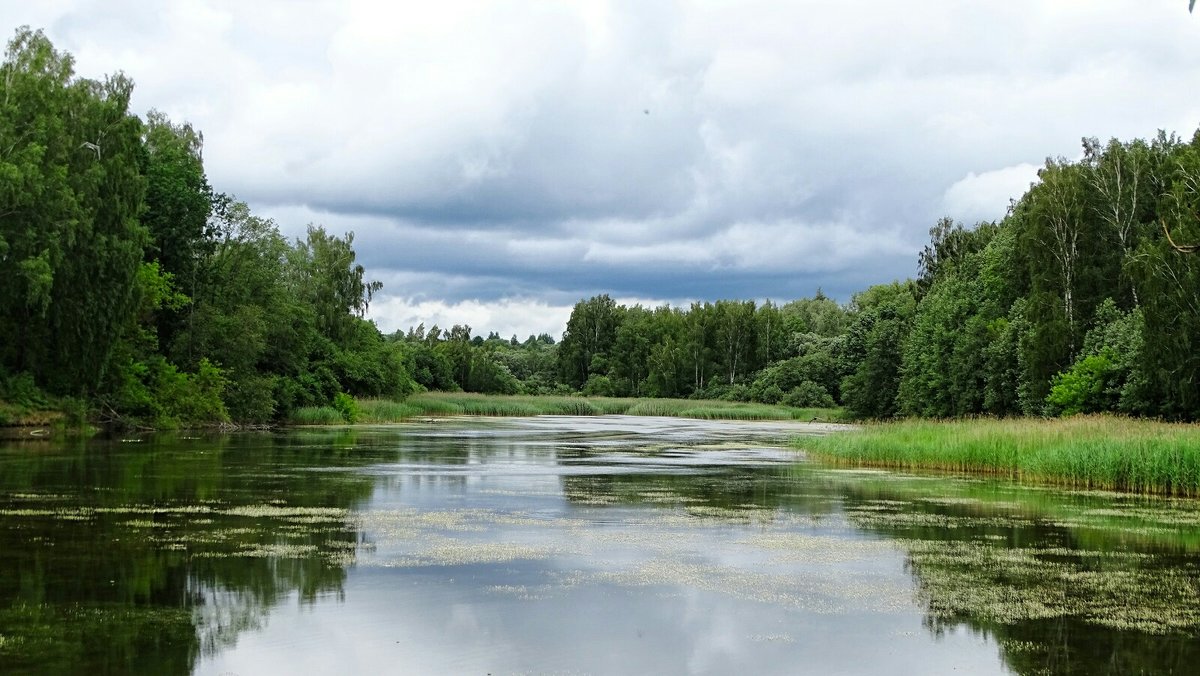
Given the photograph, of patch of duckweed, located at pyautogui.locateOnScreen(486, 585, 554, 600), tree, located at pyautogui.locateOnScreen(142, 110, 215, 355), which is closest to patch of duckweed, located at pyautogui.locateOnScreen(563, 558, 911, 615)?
patch of duckweed, located at pyautogui.locateOnScreen(486, 585, 554, 600)

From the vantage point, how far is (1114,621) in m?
10.1

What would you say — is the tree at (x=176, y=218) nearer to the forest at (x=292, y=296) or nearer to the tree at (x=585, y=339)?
the forest at (x=292, y=296)

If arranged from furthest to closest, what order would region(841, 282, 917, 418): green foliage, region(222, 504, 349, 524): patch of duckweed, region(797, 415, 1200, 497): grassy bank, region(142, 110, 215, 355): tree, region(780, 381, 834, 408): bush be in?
region(780, 381, 834, 408): bush
region(841, 282, 917, 418): green foliage
region(142, 110, 215, 355): tree
region(797, 415, 1200, 497): grassy bank
region(222, 504, 349, 524): patch of duckweed

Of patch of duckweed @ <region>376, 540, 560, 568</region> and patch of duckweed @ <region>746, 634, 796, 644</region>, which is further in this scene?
patch of duckweed @ <region>376, 540, 560, 568</region>

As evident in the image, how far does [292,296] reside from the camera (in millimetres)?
69000

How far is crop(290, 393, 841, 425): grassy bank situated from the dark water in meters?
44.8

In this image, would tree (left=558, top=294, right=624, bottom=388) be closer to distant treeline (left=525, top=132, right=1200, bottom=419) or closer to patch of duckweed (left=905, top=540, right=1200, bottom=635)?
distant treeline (left=525, top=132, right=1200, bottom=419)

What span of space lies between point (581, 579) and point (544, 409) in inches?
3005

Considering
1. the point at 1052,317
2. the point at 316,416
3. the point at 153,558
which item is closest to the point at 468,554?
A: the point at 153,558

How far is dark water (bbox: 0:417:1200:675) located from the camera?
8719mm

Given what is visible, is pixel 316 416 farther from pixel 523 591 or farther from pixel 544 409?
pixel 523 591

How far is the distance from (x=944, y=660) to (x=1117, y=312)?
146 feet

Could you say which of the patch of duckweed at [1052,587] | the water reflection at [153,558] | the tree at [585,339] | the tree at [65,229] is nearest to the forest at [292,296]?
the tree at [65,229]

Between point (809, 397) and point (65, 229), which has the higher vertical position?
point (65, 229)
